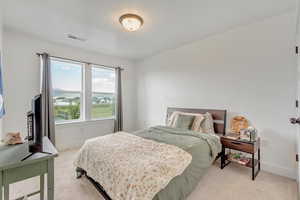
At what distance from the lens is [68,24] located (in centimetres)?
263

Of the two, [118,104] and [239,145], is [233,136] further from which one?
[118,104]

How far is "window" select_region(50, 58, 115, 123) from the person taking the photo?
11.9ft

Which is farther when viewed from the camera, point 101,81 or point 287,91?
point 101,81

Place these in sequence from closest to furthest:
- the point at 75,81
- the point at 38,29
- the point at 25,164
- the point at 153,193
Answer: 1. the point at 25,164
2. the point at 153,193
3. the point at 38,29
4. the point at 75,81

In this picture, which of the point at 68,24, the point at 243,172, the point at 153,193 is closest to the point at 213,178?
the point at 243,172

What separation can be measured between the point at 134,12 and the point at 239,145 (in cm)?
272

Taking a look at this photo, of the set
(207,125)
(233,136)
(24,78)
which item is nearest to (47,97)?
(24,78)

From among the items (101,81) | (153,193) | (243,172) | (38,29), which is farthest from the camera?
(101,81)

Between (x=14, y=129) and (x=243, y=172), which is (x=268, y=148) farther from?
(x=14, y=129)

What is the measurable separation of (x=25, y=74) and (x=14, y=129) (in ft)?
3.83

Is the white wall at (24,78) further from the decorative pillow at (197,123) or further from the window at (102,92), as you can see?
the decorative pillow at (197,123)

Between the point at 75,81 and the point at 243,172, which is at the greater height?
the point at 75,81

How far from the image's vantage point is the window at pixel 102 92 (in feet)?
13.8

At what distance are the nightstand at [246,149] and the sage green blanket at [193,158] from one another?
163mm
